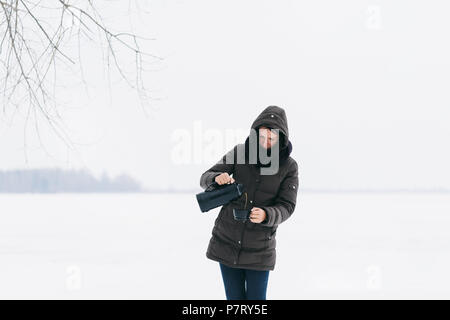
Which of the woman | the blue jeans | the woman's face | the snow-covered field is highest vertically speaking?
the woman's face

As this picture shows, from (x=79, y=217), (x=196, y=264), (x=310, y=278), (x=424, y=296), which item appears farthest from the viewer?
(x=79, y=217)

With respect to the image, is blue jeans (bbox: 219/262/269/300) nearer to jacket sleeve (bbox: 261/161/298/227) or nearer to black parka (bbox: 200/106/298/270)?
black parka (bbox: 200/106/298/270)

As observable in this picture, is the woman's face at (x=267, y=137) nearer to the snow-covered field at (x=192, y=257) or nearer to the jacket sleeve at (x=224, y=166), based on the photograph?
the jacket sleeve at (x=224, y=166)

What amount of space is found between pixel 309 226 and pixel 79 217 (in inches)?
165

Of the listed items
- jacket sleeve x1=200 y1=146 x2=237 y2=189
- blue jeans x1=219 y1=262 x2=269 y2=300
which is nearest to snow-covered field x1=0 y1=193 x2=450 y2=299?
blue jeans x1=219 y1=262 x2=269 y2=300

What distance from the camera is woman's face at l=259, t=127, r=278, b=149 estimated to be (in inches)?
109

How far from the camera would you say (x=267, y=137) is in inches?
109

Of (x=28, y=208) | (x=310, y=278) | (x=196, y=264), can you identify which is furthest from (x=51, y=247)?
(x=28, y=208)

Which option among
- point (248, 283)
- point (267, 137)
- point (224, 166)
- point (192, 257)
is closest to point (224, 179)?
point (224, 166)

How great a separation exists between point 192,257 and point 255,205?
3.95 meters

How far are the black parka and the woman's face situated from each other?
28 millimetres
